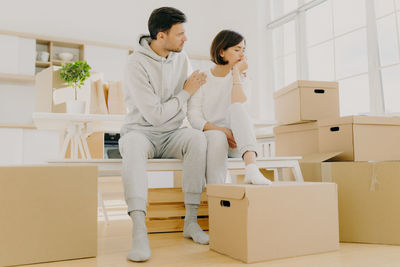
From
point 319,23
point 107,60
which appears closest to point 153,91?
point 319,23

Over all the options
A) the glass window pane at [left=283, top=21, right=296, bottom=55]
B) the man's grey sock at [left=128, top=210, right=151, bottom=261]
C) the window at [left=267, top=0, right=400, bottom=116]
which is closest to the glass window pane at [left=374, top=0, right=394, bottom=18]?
the window at [left=267, top=0, right=400, bottom=116]

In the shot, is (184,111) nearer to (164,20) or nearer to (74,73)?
(164,20)

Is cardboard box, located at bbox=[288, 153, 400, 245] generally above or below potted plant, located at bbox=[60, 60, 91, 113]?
below

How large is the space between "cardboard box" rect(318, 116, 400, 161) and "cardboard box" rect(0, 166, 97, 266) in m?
1.09

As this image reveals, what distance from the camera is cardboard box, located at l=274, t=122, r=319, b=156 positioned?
200 cm

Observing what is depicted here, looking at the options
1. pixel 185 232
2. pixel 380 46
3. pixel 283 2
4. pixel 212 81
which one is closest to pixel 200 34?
pixel 283 2

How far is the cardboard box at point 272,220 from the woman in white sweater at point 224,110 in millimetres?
189

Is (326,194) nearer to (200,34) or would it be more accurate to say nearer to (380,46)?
(380,46)

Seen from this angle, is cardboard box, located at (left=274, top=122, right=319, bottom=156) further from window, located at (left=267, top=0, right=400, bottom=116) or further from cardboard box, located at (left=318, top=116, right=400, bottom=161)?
window, located at (left=267, top=0, right=400, bottom=116)

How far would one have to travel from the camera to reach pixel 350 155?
63.8 inches

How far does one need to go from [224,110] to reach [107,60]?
2911mm

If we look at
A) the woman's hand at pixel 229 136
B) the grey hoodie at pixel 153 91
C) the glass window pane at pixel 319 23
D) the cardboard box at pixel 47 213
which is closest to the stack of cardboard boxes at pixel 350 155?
the woman's hand at pixel 229 136

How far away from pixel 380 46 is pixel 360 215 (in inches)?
76.5

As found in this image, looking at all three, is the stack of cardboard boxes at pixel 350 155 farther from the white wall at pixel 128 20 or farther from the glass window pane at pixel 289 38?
the white wall at pixel 128 20
